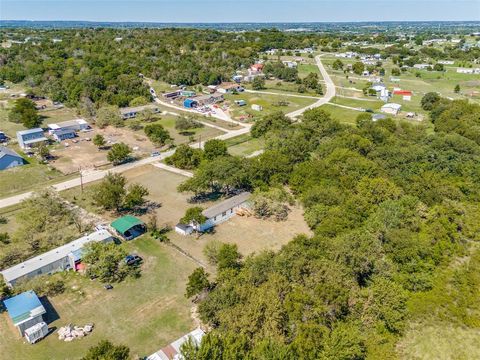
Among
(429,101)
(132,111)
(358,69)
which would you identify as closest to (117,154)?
(132,111)

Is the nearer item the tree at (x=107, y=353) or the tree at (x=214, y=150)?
the tree at (x=107, y=353)

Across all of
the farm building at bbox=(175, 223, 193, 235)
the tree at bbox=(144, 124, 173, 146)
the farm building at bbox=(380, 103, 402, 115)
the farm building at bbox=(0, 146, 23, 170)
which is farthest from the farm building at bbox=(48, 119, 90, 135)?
the farm building at bbox=(380, 103, 402, 115)

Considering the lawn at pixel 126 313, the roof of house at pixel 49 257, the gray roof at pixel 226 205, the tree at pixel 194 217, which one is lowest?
the lawn at pixel 126 313

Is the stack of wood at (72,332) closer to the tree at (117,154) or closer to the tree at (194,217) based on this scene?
the tree at (194,217)

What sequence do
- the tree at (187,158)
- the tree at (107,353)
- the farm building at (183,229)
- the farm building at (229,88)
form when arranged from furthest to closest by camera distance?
1. the farm building at (229,88)
2. the tree at (187,158)
3. the farm building at (183,229)
4. the tree at (107,353)

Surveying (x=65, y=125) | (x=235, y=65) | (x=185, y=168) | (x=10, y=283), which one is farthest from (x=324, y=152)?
(x=235, y=65)

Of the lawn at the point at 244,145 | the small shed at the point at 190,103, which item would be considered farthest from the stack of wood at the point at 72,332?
the small shed at the point at 190,103

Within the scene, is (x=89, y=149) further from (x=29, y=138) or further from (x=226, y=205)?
(x=226, y=205)

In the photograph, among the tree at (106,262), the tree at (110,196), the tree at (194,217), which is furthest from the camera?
the tree at (110,196)
